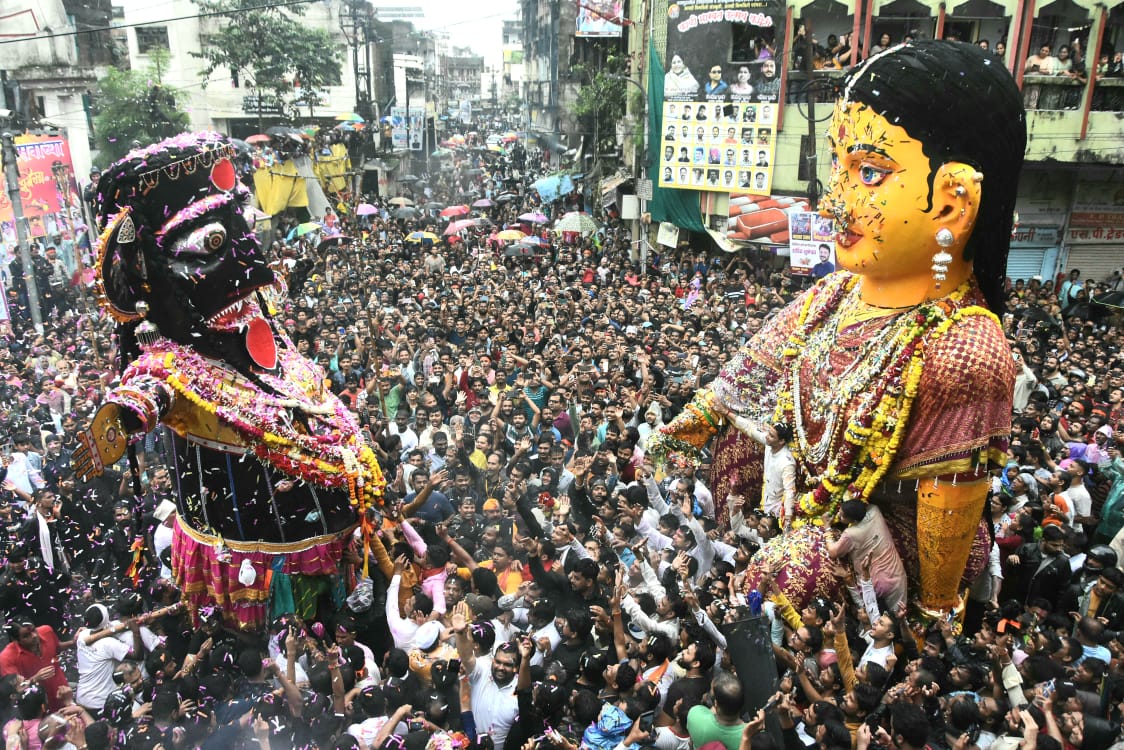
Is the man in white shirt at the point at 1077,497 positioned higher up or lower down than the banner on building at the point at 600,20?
lower down

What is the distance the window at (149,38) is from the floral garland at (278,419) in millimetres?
23897

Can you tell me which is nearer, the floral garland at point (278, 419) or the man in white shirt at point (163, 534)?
the floral garland at point (278, 419)

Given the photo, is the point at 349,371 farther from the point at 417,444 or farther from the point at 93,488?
the point at 93,488

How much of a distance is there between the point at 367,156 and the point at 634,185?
1125cm

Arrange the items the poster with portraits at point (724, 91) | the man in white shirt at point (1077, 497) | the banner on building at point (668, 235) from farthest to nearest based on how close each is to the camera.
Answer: the banner on building at point (668, 235) < the poster with portraits at point (724, 91) < the man in white shirt at point (1077, 497)

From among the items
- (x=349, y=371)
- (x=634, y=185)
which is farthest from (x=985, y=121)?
(x=634, y=185)

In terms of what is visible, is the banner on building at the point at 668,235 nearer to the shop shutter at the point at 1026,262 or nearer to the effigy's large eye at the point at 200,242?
the shop shutter at the point at 1026,262

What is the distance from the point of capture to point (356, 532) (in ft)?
18.2

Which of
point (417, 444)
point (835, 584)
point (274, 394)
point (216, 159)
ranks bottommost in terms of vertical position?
point (417, 444)

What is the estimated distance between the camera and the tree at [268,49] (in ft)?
78.9

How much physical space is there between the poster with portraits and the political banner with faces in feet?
0.06

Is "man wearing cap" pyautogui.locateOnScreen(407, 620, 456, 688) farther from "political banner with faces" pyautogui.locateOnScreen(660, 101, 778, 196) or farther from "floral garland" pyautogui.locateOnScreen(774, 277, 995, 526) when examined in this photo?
"political banner with faces" pyautogui.locateOnScreen(660, 101, 778, 196)

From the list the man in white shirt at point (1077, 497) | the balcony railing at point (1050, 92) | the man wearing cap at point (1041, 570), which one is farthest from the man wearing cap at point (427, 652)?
the balcony railing at point (1050, 92)

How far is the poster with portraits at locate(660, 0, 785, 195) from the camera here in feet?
53.5
